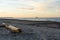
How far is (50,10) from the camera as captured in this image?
1768 mm

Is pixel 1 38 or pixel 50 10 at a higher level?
pixel 50 10

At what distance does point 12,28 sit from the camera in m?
1.31

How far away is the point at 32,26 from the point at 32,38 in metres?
0.30

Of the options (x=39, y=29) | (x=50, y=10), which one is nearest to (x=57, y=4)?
(x=50, y=10)

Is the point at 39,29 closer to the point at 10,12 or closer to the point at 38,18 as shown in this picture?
the point at 38,18

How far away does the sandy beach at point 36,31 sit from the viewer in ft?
3.89

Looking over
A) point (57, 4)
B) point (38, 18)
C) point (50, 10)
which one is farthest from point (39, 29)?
point (57, 4)

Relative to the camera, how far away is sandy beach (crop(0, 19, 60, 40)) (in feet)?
3.89

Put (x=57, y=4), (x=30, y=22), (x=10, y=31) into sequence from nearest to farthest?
(x=10, y=31), (x=30, y=22), (x=57, y=4)

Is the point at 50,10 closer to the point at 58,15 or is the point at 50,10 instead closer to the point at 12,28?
the point at 58,15

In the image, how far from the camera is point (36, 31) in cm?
131

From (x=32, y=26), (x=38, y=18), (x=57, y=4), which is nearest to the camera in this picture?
(x=32, y=26)

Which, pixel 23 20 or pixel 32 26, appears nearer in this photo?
pixel 32 26

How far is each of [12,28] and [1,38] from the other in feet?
0.53
